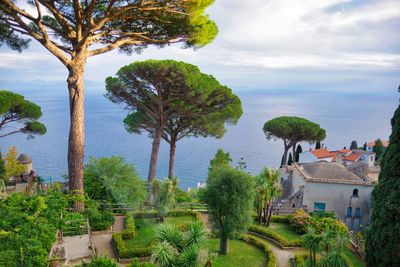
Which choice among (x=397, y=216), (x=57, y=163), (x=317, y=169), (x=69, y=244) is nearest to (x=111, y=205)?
(x=69, y=244)

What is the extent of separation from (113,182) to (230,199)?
6807 millimetres

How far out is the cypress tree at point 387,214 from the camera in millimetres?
9766

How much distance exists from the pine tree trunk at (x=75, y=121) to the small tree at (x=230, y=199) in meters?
5.18

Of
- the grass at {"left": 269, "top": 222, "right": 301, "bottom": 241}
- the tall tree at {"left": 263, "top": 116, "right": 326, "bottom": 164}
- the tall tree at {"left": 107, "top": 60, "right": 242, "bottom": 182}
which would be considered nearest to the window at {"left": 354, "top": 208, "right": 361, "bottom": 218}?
the grass at {"left": 269, "top": 222, "right": 301, "bottom": 241}

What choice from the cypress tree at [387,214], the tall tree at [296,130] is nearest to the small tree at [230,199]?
the cypress tree at [387,214]

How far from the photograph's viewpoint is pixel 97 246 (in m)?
12.8

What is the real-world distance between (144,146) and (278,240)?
5647 centimetres

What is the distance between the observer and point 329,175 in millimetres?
22859

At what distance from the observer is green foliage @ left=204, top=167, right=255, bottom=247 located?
1236cm

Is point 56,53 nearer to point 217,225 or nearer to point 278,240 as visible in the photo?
point 217,225

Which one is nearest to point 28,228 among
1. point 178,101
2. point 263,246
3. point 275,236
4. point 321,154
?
point 263,246

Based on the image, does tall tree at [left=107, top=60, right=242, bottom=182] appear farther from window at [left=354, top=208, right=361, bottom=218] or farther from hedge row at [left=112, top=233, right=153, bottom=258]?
window at [left=354, top=208, right=361, bottom=218]

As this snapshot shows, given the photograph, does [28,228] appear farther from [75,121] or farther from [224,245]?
[224,245]

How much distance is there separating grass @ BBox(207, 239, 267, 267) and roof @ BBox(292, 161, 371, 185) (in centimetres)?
1017
